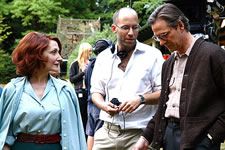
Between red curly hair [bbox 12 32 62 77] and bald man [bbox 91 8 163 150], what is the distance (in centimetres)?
76

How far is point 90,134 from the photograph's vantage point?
635cm

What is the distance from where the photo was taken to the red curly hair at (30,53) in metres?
3.82

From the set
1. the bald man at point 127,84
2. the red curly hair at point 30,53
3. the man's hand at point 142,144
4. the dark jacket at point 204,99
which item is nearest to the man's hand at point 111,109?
the bald man at point 127,84

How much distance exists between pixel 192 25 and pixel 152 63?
196cm

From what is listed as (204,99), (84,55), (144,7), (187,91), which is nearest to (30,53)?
(187,91)

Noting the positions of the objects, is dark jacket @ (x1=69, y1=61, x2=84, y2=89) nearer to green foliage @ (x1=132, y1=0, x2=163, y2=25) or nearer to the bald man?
the bald man

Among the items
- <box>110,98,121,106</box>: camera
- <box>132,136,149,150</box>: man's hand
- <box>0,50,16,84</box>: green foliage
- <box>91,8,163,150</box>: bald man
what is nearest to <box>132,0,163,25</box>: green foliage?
<box>91,8,163,150</box>: bald man

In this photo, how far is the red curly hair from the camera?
3.82 m

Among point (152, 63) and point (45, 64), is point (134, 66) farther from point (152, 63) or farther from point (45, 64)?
point (45, 64)

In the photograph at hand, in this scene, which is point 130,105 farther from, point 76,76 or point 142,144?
point 76,76

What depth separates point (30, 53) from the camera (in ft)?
12.6

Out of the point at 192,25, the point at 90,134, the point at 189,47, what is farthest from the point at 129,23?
the point at 90,134

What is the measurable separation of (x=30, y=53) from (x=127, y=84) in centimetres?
92

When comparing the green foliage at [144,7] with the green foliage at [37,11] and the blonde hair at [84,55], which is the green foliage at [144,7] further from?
the green foliage at [37,11]
